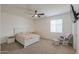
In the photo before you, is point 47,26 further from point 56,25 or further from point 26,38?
point 26,38

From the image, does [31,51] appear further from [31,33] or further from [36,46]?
[31,33]

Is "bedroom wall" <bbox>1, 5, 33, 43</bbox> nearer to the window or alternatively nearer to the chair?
the window

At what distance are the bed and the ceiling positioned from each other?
0.45 metres

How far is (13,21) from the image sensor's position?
1594mm

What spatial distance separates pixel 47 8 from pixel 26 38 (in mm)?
764

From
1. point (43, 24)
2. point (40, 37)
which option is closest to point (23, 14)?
point (43, 24)

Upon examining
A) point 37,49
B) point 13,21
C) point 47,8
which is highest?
point 47,8

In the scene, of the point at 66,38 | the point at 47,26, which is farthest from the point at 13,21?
the point at 66,38

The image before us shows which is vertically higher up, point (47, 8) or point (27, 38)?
point (47, 8)

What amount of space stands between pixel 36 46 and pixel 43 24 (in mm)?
513

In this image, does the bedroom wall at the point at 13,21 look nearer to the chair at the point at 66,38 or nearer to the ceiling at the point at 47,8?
the ceiling at the point at 47,8

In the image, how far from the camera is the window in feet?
5.38

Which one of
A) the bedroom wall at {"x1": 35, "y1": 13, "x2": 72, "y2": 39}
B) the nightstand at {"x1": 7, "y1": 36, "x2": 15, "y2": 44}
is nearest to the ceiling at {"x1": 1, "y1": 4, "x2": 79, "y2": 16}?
the bedroom wall at {"x1": 35, "y1": 13, "x2": 72, "y2": 39}

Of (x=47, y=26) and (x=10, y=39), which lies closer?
(x=10, y=39)
